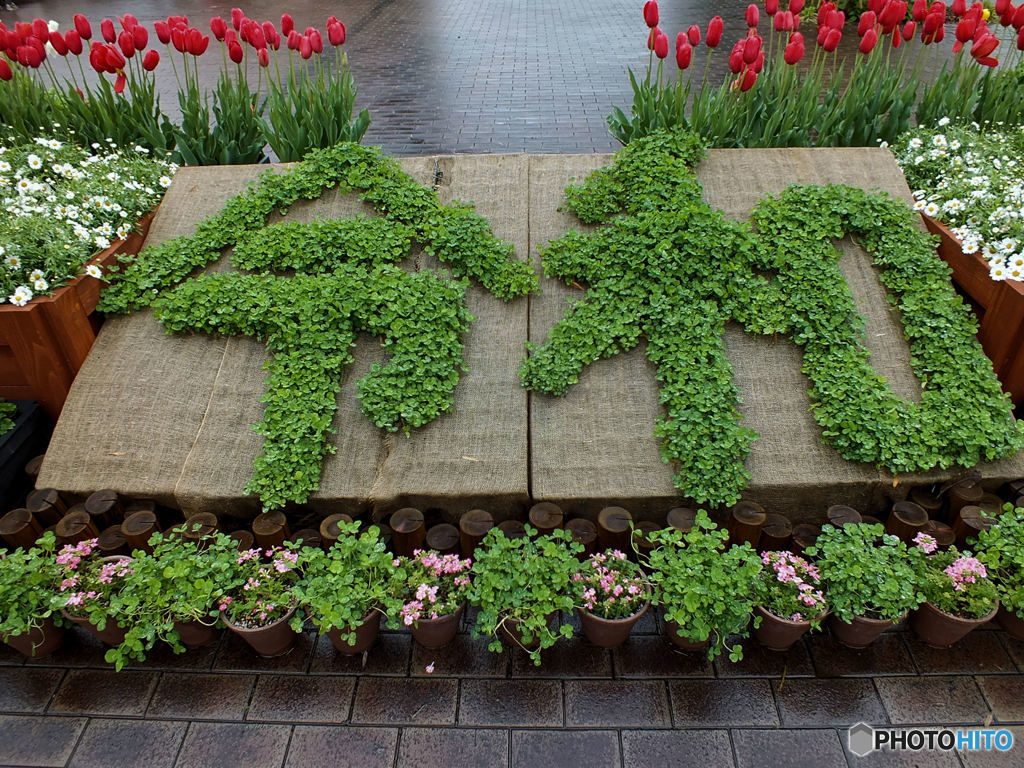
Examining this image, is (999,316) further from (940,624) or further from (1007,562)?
(940,624)

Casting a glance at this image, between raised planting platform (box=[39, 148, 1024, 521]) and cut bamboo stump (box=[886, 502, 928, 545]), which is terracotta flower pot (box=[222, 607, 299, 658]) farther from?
cut bamboo stump (box=[886, 502, 928, 545])

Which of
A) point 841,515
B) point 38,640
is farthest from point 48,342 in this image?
point 841,515

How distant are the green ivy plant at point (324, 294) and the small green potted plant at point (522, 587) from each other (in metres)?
0.81

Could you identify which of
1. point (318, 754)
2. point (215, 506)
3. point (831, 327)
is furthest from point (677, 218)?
point (318, 754)

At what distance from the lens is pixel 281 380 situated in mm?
3129

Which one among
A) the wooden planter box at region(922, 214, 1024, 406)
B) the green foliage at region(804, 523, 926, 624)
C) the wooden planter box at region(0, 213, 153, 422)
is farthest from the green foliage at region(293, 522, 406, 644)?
the wooden planter box at region(922, 214, 1024, 406)

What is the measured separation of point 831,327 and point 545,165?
78.9 inches

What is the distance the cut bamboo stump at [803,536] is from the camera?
9.04ft

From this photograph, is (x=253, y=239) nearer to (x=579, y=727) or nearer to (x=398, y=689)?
(x=398, y=689)

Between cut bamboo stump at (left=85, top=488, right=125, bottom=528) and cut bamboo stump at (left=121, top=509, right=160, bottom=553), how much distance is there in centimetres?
16

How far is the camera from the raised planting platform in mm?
2920

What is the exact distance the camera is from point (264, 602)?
249 cm

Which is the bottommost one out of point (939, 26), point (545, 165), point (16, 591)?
point (16, 591)

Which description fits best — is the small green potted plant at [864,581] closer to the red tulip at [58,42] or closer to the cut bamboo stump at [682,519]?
the cut bamboo stump at [682,519]
